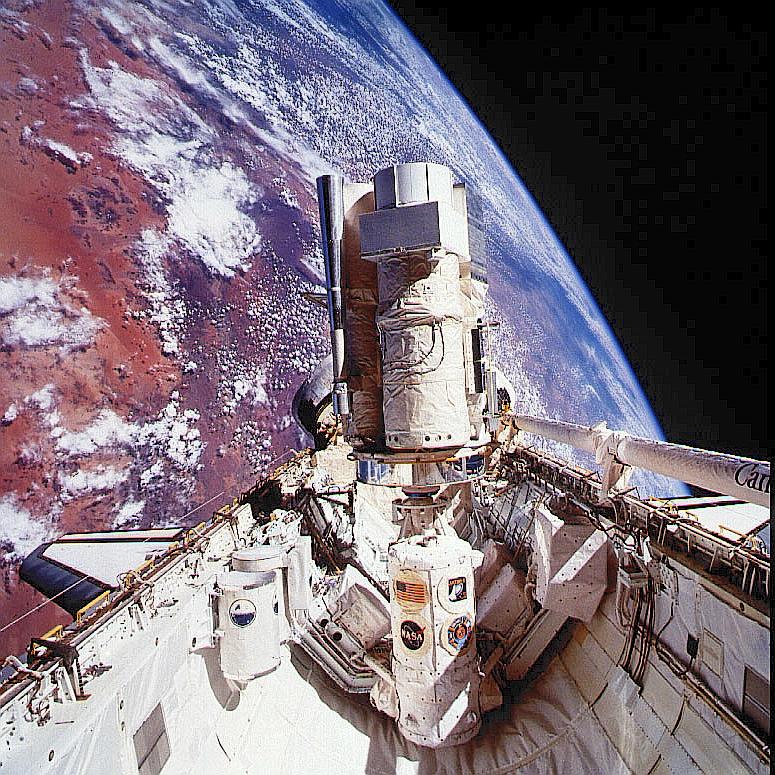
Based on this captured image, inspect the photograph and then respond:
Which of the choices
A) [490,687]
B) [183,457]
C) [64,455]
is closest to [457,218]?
[490,687]

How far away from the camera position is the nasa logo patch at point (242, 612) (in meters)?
3.15

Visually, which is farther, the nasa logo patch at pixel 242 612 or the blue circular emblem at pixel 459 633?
the blue circular emblem at pixel 459 633

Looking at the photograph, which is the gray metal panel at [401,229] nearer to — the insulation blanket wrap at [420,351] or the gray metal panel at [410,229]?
the gray metal panel at [410,229]

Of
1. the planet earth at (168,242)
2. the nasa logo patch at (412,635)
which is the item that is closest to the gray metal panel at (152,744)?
the nasa logo patch at (412,635)

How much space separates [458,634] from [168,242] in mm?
8972

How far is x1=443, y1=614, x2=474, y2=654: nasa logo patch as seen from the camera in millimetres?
3666

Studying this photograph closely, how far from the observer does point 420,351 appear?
11.2ft

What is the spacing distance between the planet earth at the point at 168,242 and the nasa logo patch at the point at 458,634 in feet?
13.1

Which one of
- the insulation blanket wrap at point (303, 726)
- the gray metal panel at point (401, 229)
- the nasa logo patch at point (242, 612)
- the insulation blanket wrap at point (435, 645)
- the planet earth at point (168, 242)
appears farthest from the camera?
the planet earth at point (168, 242)

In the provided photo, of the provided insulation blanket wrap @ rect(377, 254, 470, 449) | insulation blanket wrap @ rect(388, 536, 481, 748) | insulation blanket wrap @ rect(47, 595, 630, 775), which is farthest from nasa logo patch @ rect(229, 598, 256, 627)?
insulation blanket wrap @ rect(377, 254, 470, 449)

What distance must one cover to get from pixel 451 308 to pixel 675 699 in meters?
2.59

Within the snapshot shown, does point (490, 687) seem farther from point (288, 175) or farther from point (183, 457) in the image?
point (288, 175)

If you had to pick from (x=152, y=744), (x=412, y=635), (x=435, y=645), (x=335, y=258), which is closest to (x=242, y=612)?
(x=152, y=744)

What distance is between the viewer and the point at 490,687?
394 cm
